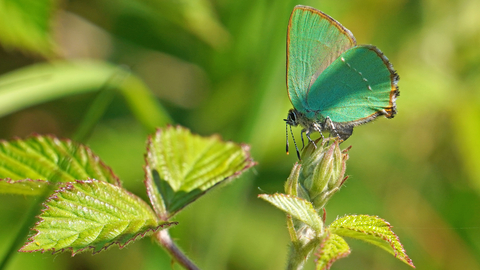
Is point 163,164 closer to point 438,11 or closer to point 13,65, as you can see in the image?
point 13,65

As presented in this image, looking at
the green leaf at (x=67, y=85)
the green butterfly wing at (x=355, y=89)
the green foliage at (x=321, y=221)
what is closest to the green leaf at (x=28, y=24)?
the green leaf at (x=67, y=85)

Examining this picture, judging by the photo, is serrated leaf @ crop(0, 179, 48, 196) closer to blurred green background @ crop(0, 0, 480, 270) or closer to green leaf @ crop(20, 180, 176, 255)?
green leaf @ crop(20, 180, 176, 255)

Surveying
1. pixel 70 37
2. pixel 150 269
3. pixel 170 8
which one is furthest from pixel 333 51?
pixel 70 37

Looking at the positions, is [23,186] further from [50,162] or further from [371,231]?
[371,231]

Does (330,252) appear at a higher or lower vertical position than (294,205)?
lower

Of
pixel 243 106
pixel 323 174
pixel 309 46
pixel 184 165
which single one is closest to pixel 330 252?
pixel 323 174

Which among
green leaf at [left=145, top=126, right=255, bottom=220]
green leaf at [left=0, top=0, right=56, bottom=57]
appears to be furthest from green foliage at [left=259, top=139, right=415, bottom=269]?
green leaf at [left=0, top=0, right=56, bottom=57]

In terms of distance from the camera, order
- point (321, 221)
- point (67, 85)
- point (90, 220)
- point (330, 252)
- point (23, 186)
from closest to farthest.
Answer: point (330, 252)
point (321, 221)
point (90, 220)
point (23, 186)
point (67, 85)
